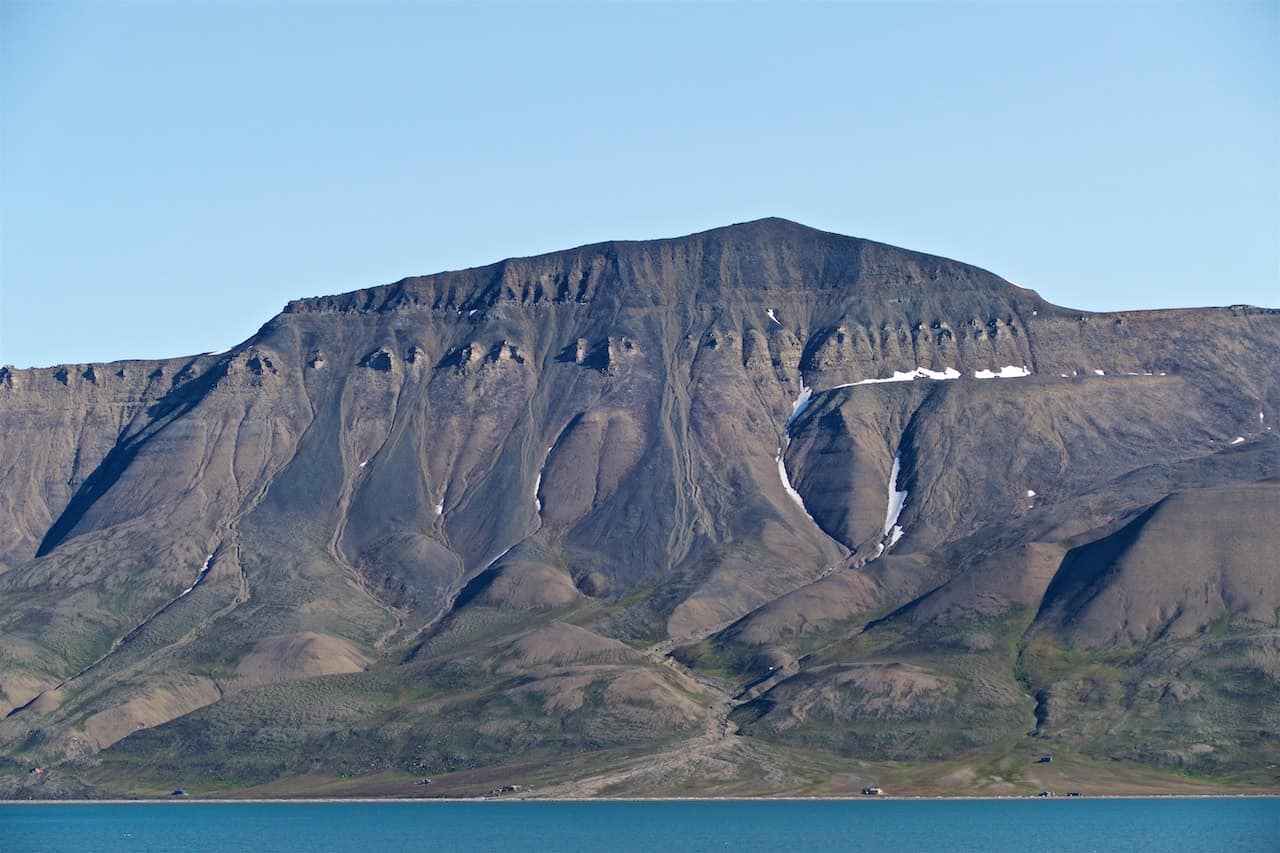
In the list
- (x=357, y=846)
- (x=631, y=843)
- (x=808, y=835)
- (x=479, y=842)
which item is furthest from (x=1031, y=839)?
(x=357, y=846)

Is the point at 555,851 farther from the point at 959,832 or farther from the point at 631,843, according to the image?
the point at 959,832

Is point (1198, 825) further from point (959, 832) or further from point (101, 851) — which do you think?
point (101, 851)

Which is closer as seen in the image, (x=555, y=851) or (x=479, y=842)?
(x=555, y=851)

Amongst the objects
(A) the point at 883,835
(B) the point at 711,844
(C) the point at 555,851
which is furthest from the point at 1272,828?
(C) the point at 555,851

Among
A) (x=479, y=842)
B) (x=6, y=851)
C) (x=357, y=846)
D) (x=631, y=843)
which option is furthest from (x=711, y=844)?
(x=6, y=851)

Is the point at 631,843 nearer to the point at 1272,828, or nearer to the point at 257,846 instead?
the point at 257,846

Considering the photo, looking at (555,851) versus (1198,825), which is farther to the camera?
(1198,825)

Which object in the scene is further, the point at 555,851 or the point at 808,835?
the point at 808,835
